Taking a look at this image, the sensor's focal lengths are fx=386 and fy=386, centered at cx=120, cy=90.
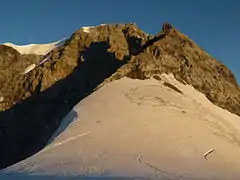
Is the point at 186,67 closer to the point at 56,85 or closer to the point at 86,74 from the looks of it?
the point at 86,74

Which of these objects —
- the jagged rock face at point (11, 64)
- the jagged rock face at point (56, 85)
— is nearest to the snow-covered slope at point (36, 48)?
the jagged rock face at point (11, 64)

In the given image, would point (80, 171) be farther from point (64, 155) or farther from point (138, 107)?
point (138, 107)

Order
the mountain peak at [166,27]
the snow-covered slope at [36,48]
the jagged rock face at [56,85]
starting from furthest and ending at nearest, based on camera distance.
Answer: the snow-covered slope at [36,48], the mountain peak at [166,27], the jagged rock face at [56,85]

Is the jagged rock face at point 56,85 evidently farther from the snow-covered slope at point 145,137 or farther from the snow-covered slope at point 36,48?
the snow-covered slope at point 145,137

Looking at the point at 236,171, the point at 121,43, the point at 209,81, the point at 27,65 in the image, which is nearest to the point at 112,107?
the point at 236,171

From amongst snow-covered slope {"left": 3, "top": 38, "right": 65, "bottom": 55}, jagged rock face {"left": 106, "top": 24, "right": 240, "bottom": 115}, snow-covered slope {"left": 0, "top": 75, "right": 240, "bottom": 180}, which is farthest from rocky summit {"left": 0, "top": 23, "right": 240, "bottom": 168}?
snow-covered slope {"left": 3, "top": 38, "right": 65, "bottom": 55}

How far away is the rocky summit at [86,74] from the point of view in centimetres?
5109

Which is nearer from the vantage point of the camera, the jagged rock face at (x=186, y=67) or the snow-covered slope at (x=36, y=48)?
the jagged rock face at (x=186, y=67)

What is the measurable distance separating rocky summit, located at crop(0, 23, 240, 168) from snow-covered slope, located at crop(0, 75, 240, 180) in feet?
12.6

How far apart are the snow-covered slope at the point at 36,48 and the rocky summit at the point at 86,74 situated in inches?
252

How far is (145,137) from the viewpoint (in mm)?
32812

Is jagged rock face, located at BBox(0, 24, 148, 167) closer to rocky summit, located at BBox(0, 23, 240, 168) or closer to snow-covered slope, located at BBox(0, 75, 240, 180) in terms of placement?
rocky summit, located at BBox(0, 23, 240, 168)

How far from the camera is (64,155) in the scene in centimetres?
2858

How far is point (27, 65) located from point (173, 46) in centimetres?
3429
